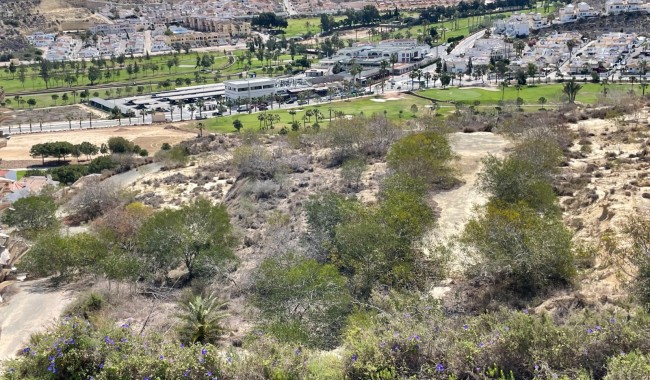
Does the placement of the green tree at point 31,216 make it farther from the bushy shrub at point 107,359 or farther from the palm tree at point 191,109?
the palm tree at point 191,109

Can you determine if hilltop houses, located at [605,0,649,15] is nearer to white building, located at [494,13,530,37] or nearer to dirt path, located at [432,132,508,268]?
white building, located at [494,13,530,37]

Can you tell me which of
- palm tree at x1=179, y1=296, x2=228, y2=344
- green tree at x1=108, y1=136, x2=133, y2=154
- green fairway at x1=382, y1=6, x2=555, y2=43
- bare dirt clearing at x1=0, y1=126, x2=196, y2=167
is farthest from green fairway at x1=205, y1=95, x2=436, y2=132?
green fairway at x1=382, y1=6, x2=555, y2=43

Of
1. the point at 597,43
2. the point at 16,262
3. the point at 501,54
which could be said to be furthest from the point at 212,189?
the point at 597,43

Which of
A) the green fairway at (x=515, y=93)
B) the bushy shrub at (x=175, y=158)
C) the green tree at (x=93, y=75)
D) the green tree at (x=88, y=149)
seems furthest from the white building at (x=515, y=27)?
the bushy shrub at (x=175, y=158)

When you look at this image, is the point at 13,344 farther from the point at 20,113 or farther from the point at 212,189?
the point at 20,113

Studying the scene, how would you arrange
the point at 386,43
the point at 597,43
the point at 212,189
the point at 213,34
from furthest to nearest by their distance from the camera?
the point at 213,34 < the point at 386,43 < the point at 597,43 < the point at 212,189
